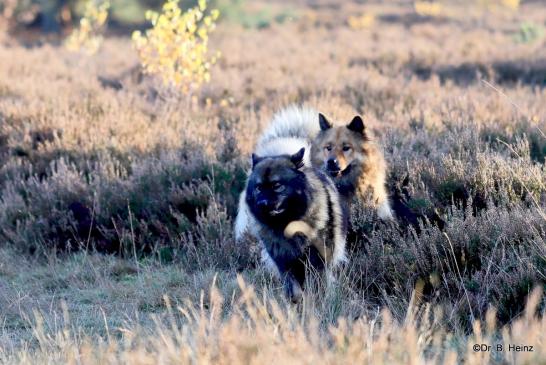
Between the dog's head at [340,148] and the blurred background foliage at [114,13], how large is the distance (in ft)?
62.9

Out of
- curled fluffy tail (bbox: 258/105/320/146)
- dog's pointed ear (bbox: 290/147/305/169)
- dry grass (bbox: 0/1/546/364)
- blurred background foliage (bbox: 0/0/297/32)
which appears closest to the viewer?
dry grass (bbox: 0/1/546/364)

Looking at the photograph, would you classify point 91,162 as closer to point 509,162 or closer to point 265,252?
point 265,252

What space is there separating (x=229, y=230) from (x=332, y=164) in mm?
1024

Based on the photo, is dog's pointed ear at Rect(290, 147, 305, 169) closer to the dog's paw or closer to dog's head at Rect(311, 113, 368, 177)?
the dog's paw

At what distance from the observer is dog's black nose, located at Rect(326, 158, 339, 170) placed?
19.6 ft

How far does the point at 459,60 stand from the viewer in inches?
567

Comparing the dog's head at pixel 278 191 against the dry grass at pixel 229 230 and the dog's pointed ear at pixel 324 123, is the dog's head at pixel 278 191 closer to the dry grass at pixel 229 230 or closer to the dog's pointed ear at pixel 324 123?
the dry grass at pixel 229 230

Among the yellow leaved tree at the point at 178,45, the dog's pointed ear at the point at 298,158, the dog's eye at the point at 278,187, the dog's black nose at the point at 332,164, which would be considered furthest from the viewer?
the yellow leaved tree at the point at 178,45

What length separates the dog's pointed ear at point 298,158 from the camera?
15.9 ft

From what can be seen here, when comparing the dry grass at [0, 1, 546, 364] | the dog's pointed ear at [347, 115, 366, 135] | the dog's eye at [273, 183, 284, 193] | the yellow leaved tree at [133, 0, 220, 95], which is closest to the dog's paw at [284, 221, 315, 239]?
the dog's eye at [273, 183, 284, 193]

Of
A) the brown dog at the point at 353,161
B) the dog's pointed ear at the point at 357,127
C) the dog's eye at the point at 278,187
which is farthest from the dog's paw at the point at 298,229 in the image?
the dog's pointed ear at the point at 357,127

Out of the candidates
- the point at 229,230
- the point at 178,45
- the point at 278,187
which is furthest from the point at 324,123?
the point at 178,45

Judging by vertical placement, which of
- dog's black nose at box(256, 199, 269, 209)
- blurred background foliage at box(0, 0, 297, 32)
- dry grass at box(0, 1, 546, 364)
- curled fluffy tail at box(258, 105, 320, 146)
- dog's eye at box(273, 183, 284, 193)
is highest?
blurred background foliage at box(0, 0, 297, 32)

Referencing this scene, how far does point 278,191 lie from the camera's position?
185 inches
